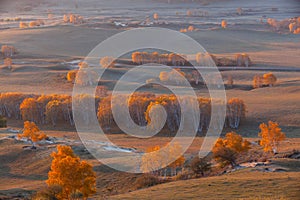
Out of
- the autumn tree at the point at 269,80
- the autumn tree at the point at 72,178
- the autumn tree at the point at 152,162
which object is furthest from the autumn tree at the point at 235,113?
the autumn tree at the point at 72,178

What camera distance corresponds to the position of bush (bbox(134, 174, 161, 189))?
40.2 metres

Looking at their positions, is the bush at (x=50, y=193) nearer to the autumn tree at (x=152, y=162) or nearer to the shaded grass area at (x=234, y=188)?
the shaded grass area at (x=234, y=188)

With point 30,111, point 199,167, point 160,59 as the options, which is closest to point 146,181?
point 199,167

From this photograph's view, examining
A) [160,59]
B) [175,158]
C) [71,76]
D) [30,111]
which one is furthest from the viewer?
[160,59]

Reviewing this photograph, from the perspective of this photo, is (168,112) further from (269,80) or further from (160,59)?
(160,59)

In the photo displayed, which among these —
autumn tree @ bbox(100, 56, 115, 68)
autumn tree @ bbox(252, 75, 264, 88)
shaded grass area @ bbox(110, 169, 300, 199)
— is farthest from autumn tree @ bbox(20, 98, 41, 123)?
shaded grass area @ bbox(110, 169, 300, 199)

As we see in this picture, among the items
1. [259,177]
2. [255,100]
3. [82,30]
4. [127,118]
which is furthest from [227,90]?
[82,30]

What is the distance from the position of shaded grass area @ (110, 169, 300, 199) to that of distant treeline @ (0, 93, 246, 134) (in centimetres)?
3390

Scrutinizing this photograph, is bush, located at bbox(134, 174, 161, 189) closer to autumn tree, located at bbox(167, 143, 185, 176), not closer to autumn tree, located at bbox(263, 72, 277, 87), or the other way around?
autumn tree, located at bbox(167, 143, 185, 176)

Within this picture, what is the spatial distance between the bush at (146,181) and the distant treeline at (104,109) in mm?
27106

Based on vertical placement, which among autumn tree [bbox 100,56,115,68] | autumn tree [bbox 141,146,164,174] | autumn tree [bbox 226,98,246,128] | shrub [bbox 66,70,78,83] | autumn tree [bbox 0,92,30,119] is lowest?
autumn tree [bbox 141,146,164,174]

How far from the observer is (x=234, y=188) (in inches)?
1232

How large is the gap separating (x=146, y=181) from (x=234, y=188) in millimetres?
11143

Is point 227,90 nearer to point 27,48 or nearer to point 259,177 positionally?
point 259,177
